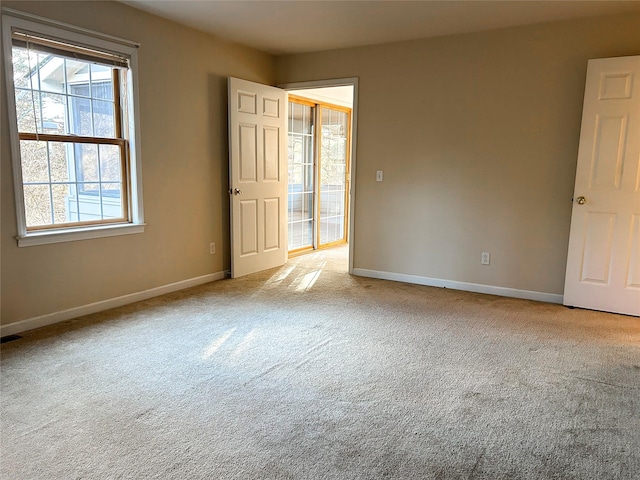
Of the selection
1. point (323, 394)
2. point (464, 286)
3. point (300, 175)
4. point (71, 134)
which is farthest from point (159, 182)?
point (464, 286)

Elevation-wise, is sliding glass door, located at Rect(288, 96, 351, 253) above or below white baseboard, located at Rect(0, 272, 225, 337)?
above

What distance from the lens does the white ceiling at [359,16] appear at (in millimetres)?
3545

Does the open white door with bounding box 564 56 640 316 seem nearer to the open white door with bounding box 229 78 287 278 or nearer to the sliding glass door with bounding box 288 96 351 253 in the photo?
the open white door with bounding box 229 78 287 278

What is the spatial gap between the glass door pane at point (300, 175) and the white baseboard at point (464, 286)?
4.81 ft

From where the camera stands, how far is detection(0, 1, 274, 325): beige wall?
10.7 ft

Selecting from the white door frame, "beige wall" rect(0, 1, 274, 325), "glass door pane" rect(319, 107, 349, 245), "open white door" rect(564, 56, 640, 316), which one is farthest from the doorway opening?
"open white door" rect(564, 56, 640, 316)

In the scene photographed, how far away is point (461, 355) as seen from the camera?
298cm

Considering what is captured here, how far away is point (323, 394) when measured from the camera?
2453mm

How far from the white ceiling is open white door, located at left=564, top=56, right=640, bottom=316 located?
1.96 feet

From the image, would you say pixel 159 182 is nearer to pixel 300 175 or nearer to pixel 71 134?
pixel 71 134

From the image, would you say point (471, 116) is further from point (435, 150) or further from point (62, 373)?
point (62, 373)

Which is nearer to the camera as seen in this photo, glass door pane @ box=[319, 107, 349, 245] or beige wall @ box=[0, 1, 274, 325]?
beige wall @ box=[0, 1, 274, 325]

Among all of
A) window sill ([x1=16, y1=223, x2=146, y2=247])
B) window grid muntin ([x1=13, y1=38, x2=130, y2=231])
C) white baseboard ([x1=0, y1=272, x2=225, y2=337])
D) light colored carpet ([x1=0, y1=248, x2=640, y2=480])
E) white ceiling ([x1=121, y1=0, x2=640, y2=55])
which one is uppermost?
white ceiling ([x1=121, y1=0, x2=640, y2=55])

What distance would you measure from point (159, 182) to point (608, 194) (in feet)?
12.6
